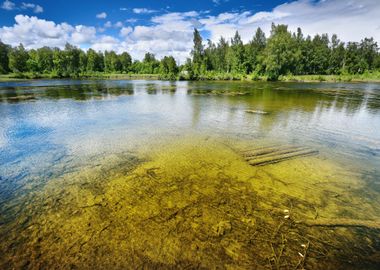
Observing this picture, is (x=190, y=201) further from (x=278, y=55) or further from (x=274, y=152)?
(x=278, y=55)

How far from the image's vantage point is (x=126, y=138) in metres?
10.7

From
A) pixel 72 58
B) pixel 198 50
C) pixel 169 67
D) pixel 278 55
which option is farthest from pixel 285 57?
pixel 72 58

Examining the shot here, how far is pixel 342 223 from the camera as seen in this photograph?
15.1 feet

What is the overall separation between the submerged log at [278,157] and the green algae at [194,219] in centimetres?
37

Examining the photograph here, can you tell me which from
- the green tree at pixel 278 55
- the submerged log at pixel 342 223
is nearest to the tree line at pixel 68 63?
the green tree at pixel 278 55

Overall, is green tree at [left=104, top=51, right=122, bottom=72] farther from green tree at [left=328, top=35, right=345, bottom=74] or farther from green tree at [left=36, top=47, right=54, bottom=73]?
green tree at [left=328, top=35, right=345, bottom=74]

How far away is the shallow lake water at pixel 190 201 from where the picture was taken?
3.88 m

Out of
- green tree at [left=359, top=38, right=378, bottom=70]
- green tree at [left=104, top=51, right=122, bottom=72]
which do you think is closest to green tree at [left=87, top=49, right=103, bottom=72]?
green tree at [left=104, top=51, right=122, bottom=72]

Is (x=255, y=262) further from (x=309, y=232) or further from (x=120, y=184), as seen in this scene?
(x=120, y=184)

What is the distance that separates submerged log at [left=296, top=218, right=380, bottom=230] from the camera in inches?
179

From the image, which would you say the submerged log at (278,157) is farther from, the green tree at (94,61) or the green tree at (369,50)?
the green tree at (94,61)

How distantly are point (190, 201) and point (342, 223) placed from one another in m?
3.58

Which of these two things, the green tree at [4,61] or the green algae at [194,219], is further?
the green tree at [4,61]

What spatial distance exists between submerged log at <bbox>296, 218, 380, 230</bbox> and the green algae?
113 mm
